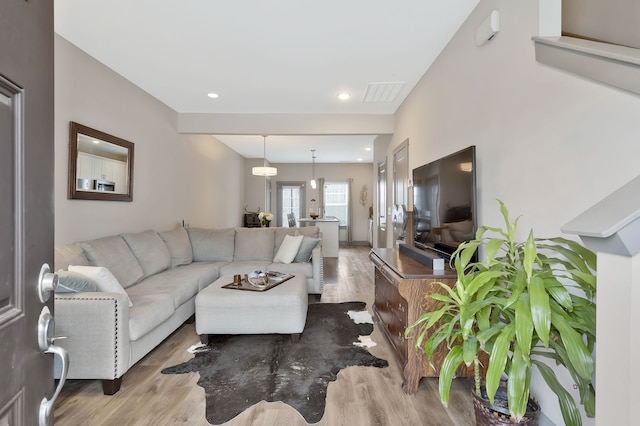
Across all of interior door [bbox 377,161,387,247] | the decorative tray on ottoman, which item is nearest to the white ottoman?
the decorative tray on ottoman

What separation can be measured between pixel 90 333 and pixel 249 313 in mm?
1120

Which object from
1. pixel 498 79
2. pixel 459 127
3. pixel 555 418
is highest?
pixel 498 79

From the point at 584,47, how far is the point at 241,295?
2714mm

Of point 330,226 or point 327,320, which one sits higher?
point 330,226

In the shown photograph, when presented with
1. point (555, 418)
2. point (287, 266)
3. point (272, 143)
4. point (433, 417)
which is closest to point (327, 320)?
point (287, 266)

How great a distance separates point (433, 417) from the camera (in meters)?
1.78

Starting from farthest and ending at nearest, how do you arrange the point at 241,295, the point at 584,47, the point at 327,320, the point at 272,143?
the point at 272,143 → the point at 327,320 → the point at 241,295 → the point at 584,47

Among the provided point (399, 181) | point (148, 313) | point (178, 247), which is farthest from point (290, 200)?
point (148, 313)

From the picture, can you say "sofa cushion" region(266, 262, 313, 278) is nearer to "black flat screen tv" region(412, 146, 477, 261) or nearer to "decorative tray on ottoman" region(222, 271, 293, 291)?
"decorative tray on ottoman" region(222, 271, 293, 291)

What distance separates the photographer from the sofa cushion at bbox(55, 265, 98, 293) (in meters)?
2.02

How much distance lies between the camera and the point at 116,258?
287 cm

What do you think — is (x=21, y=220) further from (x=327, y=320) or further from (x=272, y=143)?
(x=272, y=143)

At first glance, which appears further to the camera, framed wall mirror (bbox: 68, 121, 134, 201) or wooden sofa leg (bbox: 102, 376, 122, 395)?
framed wall mirror (bbox: 68, 121, 134, 201)

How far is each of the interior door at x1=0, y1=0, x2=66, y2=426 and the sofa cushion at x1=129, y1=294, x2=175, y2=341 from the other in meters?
1.63
